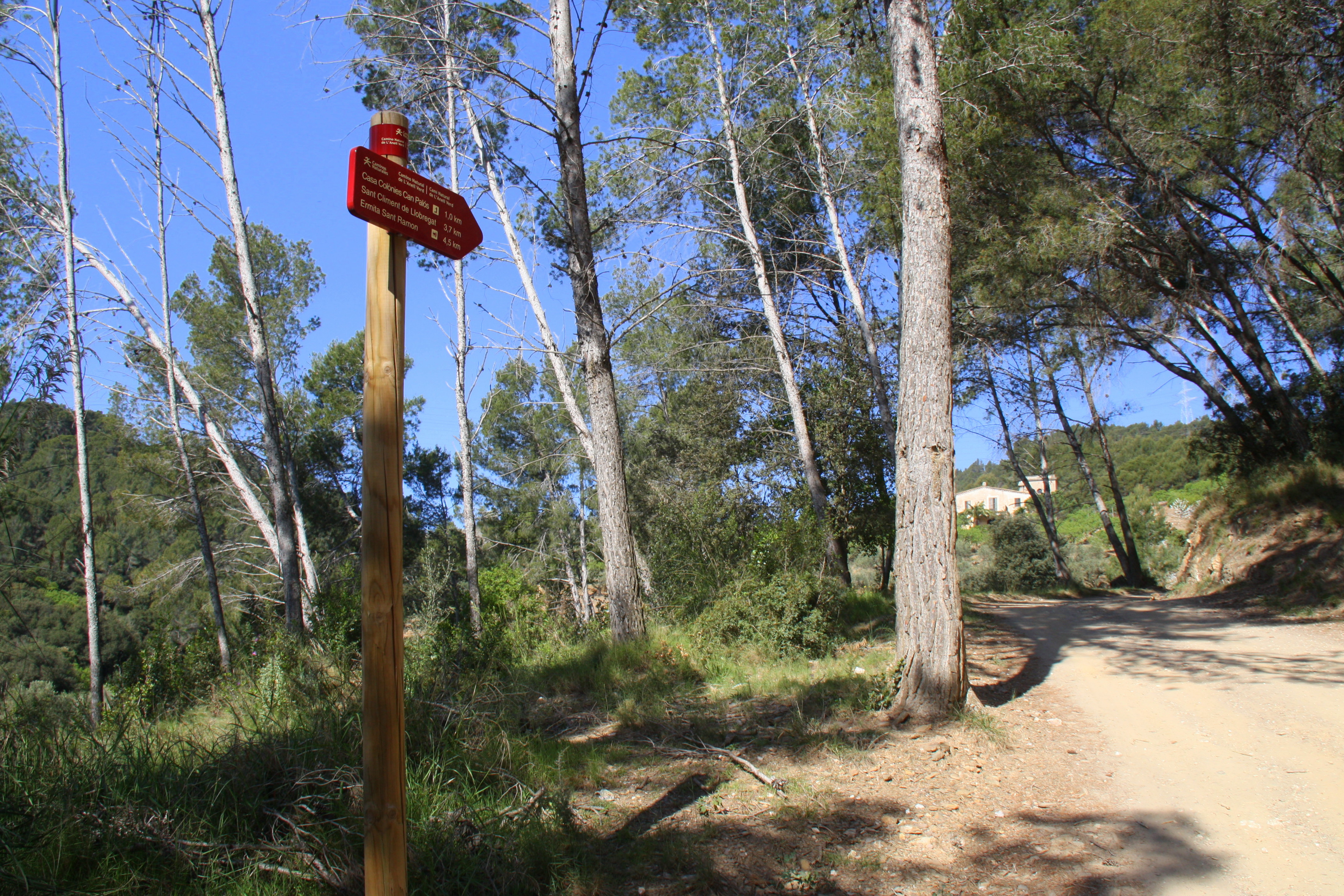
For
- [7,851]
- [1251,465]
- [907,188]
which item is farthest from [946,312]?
[1251,465]

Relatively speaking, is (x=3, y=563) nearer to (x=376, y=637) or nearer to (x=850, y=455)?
(x=376, y=637)

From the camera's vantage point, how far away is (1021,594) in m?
19.0

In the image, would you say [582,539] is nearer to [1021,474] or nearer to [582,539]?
[582,539]

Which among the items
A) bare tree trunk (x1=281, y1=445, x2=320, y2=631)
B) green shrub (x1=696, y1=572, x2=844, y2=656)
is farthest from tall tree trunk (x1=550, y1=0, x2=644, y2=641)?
bare tree trunk (x1=281, y1=445, x2=320, y2=631)

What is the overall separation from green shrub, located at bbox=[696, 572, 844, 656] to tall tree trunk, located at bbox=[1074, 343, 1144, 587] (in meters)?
14.8

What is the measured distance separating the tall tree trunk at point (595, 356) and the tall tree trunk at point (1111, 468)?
1559 centimetres

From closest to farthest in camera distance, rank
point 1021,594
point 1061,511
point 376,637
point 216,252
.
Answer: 1. point 376,637
2. point 216,252
3. point 1021,594
4. point 1061,511

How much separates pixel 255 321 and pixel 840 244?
9.21 meters

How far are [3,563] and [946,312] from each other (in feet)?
21.7

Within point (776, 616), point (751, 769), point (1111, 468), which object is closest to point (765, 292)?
point (776, 616)

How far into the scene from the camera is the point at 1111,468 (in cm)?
2061

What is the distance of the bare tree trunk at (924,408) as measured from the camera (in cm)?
513

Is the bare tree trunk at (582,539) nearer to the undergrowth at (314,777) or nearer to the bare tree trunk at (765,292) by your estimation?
the bare tree trunk at (765,292)

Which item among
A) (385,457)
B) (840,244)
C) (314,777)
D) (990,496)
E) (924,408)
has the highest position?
(840,244)
